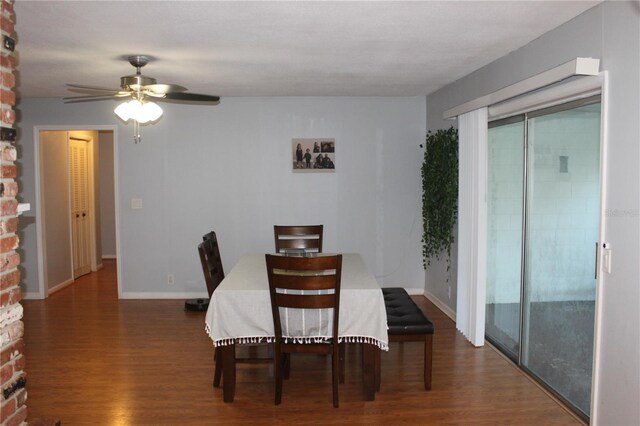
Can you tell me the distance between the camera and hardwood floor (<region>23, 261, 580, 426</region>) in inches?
130

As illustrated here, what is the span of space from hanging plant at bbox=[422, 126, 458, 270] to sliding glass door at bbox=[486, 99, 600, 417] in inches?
24.3

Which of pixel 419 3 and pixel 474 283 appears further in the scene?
pixel 474 283

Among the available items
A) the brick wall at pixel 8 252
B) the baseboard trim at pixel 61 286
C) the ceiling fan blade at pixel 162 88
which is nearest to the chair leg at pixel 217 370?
the brick wall at pixel 8 252

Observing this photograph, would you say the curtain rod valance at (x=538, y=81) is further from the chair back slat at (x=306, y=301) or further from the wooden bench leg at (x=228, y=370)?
the wooden bench leg at (x=228, y=370)

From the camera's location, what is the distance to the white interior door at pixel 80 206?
7.64 m

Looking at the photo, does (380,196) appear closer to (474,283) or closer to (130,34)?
(474,283)

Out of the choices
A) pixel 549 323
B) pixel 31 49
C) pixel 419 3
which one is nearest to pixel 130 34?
pixel 31 49

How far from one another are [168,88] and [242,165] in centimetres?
256

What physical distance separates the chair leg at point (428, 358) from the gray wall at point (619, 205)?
1.01 meters

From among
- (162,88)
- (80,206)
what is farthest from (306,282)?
(80,206)

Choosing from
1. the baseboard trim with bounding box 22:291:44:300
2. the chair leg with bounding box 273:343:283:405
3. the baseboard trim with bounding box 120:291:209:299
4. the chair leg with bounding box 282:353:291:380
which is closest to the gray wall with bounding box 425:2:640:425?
the chair leg with bounding box 273:343:283:405

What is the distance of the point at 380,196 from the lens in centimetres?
634

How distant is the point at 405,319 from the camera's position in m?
3.62

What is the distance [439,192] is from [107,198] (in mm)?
6465
